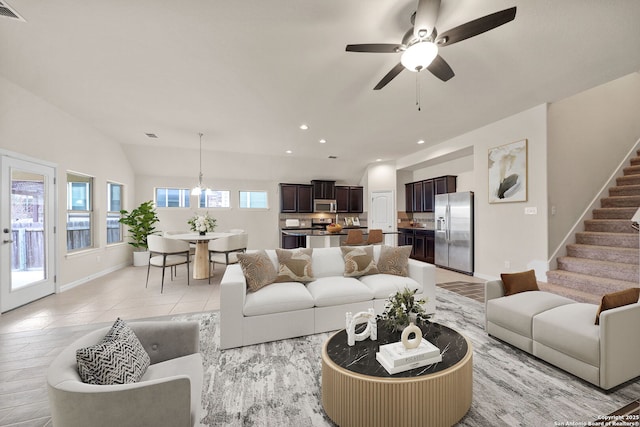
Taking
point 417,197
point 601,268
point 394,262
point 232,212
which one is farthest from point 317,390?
point 232,212

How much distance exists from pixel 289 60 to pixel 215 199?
6197 millimetres

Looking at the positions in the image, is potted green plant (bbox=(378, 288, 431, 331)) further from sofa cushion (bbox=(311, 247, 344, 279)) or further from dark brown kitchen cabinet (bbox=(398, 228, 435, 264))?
dark brown kitchen cabinet (bbox=(398, 228, 435, 264))

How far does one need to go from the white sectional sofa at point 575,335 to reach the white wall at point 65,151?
627 centimetres

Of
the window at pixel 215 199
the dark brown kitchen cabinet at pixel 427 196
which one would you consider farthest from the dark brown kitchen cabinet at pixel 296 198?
the dark brown kitchen cabinet at pixel 427 196

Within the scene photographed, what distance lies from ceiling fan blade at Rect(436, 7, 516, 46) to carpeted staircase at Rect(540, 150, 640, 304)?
A: 3489mm

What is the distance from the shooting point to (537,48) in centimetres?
266

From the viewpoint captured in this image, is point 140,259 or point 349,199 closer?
point 140,259

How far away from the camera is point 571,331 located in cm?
195

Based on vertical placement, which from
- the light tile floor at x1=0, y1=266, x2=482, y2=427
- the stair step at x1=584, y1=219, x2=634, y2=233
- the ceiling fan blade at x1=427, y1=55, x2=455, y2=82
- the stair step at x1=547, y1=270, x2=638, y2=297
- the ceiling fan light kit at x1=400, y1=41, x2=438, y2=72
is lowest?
the light tile floor at x1=0, y1=266, x2=482, y2=427

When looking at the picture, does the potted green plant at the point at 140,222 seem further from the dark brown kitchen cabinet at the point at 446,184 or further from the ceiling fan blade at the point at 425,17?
the dark brown kitchen cabinet at the point at 446,184

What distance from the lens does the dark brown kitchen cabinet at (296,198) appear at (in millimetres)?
8352

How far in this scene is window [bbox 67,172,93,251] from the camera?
478 centimetres

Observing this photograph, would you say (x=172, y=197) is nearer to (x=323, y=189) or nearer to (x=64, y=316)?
(x=323, y=189)

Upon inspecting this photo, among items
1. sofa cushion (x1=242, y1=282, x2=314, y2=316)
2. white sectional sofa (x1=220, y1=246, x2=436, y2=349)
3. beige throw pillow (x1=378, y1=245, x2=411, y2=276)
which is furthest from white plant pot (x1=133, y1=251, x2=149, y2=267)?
beige throw pillow (x1=378, y1=245, x2=411, y2=276)
